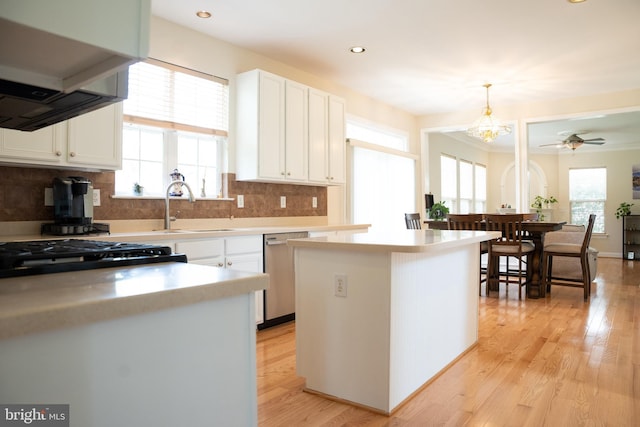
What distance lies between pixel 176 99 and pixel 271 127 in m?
0.87

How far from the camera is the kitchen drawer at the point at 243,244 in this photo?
345 centimetres

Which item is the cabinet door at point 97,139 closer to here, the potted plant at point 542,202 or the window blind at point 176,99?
the window blind at point 176,99

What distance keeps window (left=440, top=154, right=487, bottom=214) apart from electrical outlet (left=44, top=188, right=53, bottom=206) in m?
6.61

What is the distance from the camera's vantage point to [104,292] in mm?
869

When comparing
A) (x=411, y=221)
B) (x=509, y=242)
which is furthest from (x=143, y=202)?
(x=509, y=242)

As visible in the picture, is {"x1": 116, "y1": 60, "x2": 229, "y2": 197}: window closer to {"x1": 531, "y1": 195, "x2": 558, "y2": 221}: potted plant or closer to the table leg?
the table leg

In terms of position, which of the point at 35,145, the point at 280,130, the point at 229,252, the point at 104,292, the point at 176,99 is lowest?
the point at 229,252

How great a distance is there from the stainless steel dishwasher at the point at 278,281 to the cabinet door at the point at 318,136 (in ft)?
3.20

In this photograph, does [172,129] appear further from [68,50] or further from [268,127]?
[68,50]

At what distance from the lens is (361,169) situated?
5.76 m

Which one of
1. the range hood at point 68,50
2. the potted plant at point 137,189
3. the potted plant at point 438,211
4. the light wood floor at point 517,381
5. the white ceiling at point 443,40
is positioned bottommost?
the light wood floor at point 517,381

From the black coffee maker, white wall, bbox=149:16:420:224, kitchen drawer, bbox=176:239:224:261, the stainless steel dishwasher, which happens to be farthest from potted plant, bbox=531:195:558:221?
the black coffee maker

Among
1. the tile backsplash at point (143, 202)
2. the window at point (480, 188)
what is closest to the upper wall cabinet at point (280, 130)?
the tile backsplash at point (143, 202)

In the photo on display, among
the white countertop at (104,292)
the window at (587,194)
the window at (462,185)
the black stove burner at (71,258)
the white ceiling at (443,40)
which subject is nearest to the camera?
the white countertop at (104,292)
